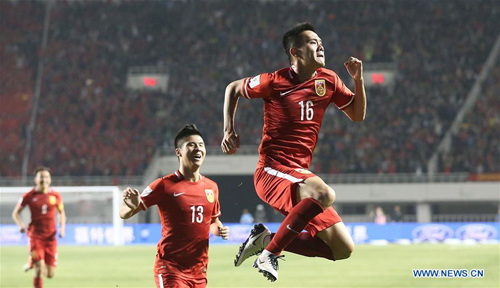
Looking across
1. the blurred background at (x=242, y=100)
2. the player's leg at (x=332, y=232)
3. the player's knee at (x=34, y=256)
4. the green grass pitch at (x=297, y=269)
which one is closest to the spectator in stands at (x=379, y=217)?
the blurred background at (x=242, y=100)

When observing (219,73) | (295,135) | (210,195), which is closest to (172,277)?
(210,195)

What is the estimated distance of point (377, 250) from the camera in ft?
74.2

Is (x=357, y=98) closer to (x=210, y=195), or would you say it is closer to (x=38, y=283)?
(x=210, y=195)

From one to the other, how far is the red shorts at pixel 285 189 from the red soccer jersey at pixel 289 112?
3.8 inches

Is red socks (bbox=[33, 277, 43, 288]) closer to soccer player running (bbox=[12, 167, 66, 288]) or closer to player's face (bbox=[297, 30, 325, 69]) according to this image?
soccer player running (bbox=[12, 167, 66, 288])

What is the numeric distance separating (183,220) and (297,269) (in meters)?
10.8

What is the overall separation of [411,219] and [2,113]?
66.8 ft

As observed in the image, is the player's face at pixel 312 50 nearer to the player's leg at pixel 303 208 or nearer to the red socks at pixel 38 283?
the player's leg at pixel 303 208

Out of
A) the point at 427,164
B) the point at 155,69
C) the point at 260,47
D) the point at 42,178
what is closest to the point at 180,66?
the point at 155,69

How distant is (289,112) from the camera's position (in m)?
6.49

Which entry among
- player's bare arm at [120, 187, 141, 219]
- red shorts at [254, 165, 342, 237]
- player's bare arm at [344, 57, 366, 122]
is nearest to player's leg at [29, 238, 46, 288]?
player's bare arm at [120, 187, 141, 219]

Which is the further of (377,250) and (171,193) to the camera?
(377,250)

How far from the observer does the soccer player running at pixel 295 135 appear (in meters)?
6.38

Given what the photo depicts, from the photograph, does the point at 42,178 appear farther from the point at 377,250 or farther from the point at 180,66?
the point at 180,66
